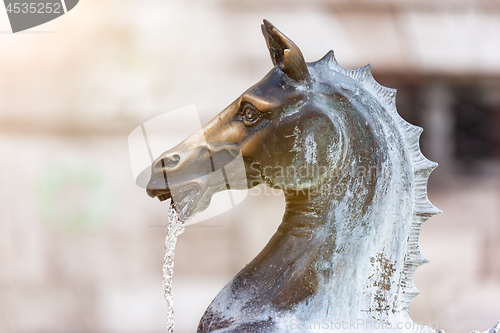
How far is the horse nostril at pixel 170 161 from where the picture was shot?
0.73 metres

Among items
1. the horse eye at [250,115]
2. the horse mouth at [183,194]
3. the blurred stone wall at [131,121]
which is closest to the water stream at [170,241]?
the horse mouth at [183,194]

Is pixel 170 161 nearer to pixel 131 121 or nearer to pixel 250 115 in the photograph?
pixel 250 115

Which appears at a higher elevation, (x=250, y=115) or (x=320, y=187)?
(x=250, y=115)

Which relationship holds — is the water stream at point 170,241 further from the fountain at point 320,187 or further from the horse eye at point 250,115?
the horse eye at point 250,115

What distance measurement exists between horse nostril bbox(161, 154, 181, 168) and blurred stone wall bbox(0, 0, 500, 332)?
1226mm

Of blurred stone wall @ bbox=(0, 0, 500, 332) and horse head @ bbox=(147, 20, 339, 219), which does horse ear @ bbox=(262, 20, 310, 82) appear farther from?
blurred stone wall @ bbox=(0, 0, 500, 332)

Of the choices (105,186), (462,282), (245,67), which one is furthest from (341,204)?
(462,282)

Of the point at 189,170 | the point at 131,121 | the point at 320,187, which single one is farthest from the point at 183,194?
the point at 131,121

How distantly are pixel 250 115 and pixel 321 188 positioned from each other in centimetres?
13

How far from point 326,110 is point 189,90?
4.34ft

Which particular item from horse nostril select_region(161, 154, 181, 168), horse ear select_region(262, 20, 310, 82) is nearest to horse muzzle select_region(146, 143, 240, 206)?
horse nostril select_region(161, 154, 181, 168)

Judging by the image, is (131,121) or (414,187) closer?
(414,187)

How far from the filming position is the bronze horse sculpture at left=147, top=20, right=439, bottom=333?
0.71 meters

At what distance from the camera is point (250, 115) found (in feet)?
2.38
